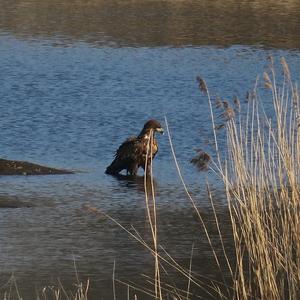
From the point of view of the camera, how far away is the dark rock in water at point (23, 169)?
1193 cm

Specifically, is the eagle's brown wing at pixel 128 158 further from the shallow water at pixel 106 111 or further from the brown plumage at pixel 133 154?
the shallow water at pixel 106 111

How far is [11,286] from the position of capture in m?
7.64

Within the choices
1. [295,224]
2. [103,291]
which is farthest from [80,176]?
[295,224]

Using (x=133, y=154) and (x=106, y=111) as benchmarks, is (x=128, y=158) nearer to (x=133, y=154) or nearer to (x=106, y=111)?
(x=133, y=154)

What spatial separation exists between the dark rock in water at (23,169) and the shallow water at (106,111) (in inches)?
7.3

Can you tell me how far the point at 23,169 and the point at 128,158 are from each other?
38.4 inches

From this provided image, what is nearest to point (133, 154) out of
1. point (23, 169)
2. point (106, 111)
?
point (23, 169)

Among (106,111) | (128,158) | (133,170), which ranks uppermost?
(106,111)

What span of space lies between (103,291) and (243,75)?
1223 cm

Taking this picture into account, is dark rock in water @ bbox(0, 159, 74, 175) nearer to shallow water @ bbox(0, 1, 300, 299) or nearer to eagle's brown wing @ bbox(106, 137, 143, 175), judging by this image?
shallow water @ bbox(0, 1, 300, 299)

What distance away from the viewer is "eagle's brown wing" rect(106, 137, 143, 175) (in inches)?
476

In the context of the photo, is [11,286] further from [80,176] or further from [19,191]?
[80,176]

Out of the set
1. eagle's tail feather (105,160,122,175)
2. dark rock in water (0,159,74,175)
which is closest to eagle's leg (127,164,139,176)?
eagle's tail feather (105,160,122,175)

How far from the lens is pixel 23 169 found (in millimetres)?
11984
